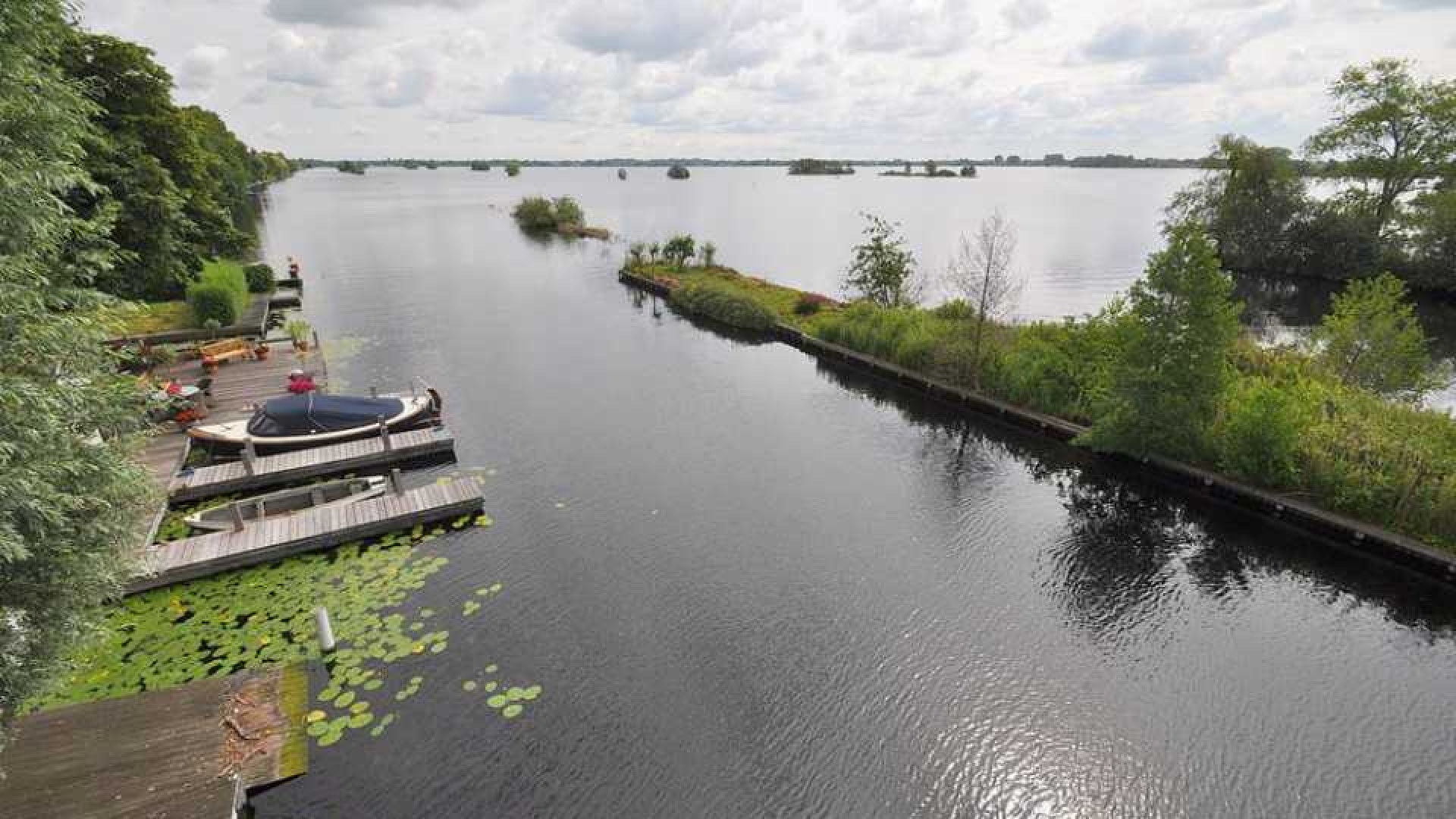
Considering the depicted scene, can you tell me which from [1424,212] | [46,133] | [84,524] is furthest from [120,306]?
[1424,212]

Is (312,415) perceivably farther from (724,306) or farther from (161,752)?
(724,306)

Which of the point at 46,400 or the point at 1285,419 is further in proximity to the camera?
the point at 1285,419

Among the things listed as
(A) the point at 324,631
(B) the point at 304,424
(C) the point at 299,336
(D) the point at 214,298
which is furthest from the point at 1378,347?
(D) the point at 214,298

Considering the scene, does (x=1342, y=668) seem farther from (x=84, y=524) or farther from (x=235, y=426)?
(x=235, y=426)

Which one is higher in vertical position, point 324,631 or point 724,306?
point 724,306

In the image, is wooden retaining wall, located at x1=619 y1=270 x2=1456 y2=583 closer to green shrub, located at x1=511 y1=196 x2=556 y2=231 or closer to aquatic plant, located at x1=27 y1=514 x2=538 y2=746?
aquatic plant, located at x1=27 y1=514 x2=538 y2=746

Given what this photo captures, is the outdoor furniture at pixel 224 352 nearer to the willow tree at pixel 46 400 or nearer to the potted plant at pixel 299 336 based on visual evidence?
the potted plant at pixel 299 336

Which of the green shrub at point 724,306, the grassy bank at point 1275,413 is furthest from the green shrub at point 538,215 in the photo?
the grassy bank at point 1275,413
